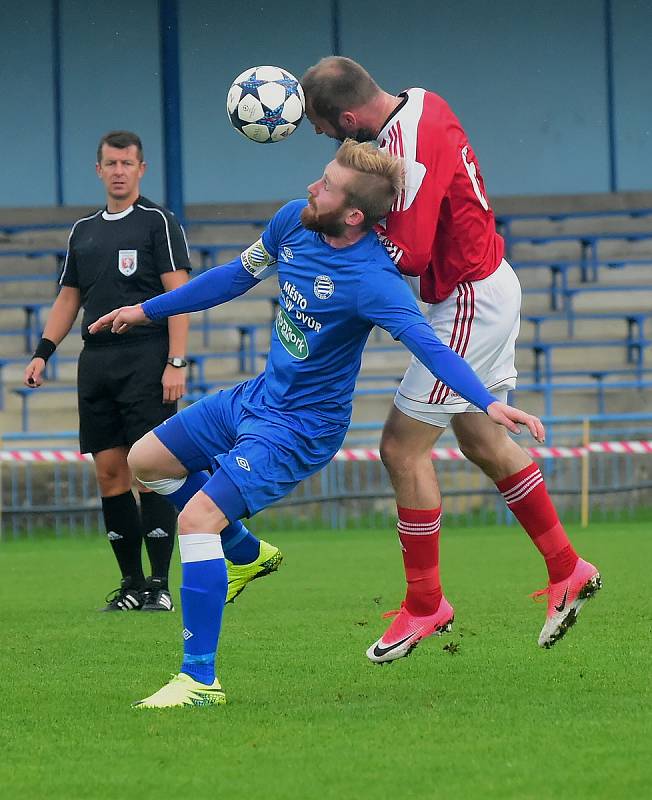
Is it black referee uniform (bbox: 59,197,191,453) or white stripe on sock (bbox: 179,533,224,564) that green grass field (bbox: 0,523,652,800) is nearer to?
white stripe on sock (bbox: 179,533,224,564)

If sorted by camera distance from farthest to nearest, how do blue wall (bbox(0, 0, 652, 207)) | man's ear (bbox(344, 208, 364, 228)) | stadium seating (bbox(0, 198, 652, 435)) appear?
blue wall (bbox(0, 0, 652, 207)) → stadium seating (bbox(0, 198, 652, 435)) → man's ear (bbox(344, 208, 364, 228))

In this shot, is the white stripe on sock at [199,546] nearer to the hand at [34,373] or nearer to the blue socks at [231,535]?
the blue socks at [231,535]

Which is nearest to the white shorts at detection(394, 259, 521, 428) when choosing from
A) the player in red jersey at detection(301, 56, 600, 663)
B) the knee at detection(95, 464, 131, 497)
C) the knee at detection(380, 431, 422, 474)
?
the player in red jersey at detection(301, 56, 600, 663)

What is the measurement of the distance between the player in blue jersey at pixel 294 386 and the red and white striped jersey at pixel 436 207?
4.3 inches

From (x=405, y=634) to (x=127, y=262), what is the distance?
2923 millimetres

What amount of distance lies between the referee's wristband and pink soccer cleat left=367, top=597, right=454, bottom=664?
2753 mm

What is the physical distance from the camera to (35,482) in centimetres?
1391

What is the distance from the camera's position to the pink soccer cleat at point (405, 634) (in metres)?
5.35

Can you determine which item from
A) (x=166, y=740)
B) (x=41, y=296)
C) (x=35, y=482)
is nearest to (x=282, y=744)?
(x=166, y=740)

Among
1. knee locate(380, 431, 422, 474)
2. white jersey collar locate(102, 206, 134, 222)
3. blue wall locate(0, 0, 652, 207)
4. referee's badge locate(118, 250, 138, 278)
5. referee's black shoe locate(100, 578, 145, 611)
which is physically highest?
blue wall locate(0, 0, 652, 207)

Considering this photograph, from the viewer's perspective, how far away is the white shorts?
5.39 metres

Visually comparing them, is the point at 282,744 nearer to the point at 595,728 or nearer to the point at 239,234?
the point at 595,728

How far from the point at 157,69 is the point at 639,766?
59.5ft

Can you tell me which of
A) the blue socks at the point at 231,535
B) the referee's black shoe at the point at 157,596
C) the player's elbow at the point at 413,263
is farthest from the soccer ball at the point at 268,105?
the referee's black shoe at the point at 157,596
